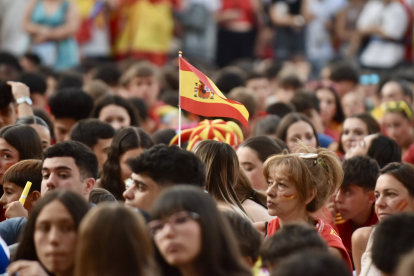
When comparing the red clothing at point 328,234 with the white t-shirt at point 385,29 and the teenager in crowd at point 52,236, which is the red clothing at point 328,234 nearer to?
the teenager in crowd at point 52,236

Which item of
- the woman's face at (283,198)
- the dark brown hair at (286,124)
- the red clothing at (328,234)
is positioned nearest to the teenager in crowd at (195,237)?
the red clothing at (328,234)

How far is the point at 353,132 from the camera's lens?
8594 millimetres

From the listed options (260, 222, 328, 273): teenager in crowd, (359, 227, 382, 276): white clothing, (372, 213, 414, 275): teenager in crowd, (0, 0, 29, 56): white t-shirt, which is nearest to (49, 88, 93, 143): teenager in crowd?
(359, 227, 382, 276): white clothing

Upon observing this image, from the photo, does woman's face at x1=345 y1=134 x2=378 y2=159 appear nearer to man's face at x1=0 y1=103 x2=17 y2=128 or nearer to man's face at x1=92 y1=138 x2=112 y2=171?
man's face at x1=92 y1=138 x2=112 y2=171

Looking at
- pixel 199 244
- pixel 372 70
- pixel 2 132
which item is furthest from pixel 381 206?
pixel 372 70

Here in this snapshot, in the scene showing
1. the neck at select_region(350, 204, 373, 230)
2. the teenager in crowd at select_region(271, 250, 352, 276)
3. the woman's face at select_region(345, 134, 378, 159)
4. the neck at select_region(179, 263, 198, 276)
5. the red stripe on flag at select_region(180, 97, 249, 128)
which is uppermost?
the teenager in crowd at select_region(271, 250, 352, 276)

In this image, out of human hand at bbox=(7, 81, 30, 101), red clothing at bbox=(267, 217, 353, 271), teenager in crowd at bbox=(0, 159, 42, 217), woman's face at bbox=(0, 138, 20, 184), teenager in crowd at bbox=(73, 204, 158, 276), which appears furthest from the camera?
human hand at bbox=(7, 81, 30, 101)

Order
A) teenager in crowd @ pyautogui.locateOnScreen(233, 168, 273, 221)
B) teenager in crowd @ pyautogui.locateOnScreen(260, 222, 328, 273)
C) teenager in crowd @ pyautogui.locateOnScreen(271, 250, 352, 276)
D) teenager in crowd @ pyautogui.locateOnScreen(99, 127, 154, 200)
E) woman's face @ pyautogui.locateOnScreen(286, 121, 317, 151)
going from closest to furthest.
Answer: teenager in crowd @ pyautogui.locateOnScreen(271, 250, 352, 276) < teenager in crowd @ pyautogui.locateOnScreen(260, 222, 328, 273) < teenager in crowd @ pyautogui.locateOnScreen(233, 168, 273, 221) < teenager in crowd @ pyautogui.locateOnScreen(99, 127, 154, 200) < woman's face @ pyautogui.locateOnScreen(286, 121, 317, 151)

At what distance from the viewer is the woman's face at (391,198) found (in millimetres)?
5754

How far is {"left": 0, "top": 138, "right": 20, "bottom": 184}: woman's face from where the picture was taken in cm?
638

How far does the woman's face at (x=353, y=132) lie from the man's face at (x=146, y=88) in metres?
3.96

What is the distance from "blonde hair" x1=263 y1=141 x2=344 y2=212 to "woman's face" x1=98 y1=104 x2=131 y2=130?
3.27 metres

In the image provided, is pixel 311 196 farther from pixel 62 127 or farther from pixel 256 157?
pixel 62 127

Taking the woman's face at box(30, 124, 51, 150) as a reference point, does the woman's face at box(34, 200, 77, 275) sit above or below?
above
